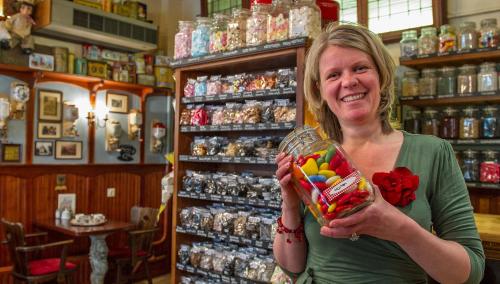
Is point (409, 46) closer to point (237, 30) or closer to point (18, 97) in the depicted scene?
point (237, 30)

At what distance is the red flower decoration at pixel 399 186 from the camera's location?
99 centimetres

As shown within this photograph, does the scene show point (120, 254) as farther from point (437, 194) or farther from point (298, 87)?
point (437, 194)

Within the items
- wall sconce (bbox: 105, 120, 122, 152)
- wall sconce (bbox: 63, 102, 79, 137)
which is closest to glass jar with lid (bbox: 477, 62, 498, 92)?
wall sconce (bbox: 105, 120, 122, 152)

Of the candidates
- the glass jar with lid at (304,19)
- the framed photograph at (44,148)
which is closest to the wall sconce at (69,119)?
the framed photograph at (44,148)

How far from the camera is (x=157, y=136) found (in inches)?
238

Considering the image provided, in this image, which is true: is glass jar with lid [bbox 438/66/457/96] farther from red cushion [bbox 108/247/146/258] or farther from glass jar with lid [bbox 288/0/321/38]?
red cushion [bbox 108/247/146/258]

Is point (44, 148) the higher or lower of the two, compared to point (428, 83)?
lower

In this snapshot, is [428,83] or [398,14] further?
[398,14]

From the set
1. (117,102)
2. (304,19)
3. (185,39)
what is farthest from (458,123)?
(117,102)

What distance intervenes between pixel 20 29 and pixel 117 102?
58.8 inches

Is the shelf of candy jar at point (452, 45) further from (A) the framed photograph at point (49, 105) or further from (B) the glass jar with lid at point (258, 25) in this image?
(A) the framed photograph at point (49, 105)

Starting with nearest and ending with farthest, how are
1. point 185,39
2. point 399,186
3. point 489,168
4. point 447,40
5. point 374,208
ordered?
Answer: point 374,208 < point 399,186 < point 185,39 < point 489,168 < point 447,40

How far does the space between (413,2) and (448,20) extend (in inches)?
16.1

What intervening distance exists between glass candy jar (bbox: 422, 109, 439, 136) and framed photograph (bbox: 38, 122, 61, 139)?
4.11 m
